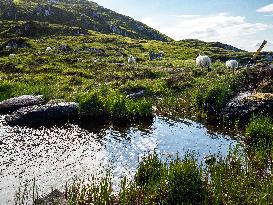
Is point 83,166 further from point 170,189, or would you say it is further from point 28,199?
point 170,189

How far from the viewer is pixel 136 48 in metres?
142

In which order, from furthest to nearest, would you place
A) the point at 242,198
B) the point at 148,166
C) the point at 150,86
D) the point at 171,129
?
the point at 150,86, the point at 171,129, the point at 148,166, the point at 242,198

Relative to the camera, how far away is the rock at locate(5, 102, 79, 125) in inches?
1422

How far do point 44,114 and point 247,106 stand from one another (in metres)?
18.0

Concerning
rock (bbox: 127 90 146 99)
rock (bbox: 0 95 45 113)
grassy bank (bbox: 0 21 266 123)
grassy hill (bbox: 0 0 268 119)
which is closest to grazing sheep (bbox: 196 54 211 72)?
grassy hill (bbox: 0 0 268 119)

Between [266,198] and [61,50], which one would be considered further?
[61,50]

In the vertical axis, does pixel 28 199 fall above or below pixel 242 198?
below

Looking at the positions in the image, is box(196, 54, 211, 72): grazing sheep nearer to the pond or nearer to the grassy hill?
the grassy hill

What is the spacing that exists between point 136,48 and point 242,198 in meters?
127

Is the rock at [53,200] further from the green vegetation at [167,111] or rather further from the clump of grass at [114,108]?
the clump of grass at [114,108]

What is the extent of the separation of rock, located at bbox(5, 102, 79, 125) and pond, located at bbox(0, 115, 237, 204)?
1.23 metres

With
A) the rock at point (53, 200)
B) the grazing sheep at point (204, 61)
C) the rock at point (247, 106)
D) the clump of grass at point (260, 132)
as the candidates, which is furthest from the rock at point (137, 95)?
the rock at point (53, 200)

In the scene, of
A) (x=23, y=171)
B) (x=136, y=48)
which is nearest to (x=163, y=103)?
(x=23, y=171)

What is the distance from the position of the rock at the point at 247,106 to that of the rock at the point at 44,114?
46.5ft
